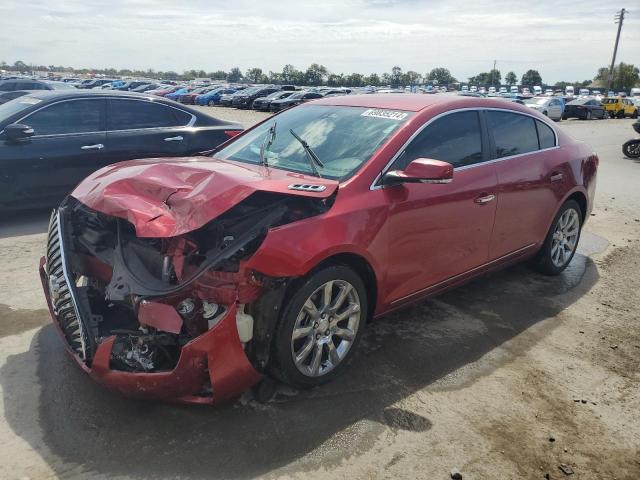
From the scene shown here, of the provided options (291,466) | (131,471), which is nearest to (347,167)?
(291,466)

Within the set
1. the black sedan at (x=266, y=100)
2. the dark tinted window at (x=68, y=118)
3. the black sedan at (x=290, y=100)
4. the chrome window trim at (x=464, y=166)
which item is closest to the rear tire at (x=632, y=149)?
the chrome window trim at (x=464, y=166)

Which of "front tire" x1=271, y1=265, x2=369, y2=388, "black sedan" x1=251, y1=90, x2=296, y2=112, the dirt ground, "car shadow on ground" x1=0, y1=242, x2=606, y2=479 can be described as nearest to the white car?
"black sedan" x1=251, y1=90, x2=296, y2=112

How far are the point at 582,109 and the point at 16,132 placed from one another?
33659 mm

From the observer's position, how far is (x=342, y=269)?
3260mm

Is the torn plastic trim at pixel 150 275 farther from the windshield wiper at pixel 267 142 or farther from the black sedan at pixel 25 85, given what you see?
the black sedan at pixel 25 85

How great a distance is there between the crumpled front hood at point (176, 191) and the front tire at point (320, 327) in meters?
0.55

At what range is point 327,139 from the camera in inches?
155

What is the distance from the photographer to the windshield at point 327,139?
3.66 m

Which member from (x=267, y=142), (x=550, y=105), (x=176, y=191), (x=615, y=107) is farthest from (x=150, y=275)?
(x=615, y=107)

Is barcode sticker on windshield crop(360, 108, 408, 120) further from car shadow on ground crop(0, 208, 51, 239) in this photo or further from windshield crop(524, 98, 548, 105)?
windshield crop(524, 98, 548, 105)

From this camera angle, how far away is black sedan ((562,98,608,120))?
3306 cm

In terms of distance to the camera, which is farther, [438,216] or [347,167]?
[438,216]

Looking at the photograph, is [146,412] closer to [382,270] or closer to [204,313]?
[204,313]

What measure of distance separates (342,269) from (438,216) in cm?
98
